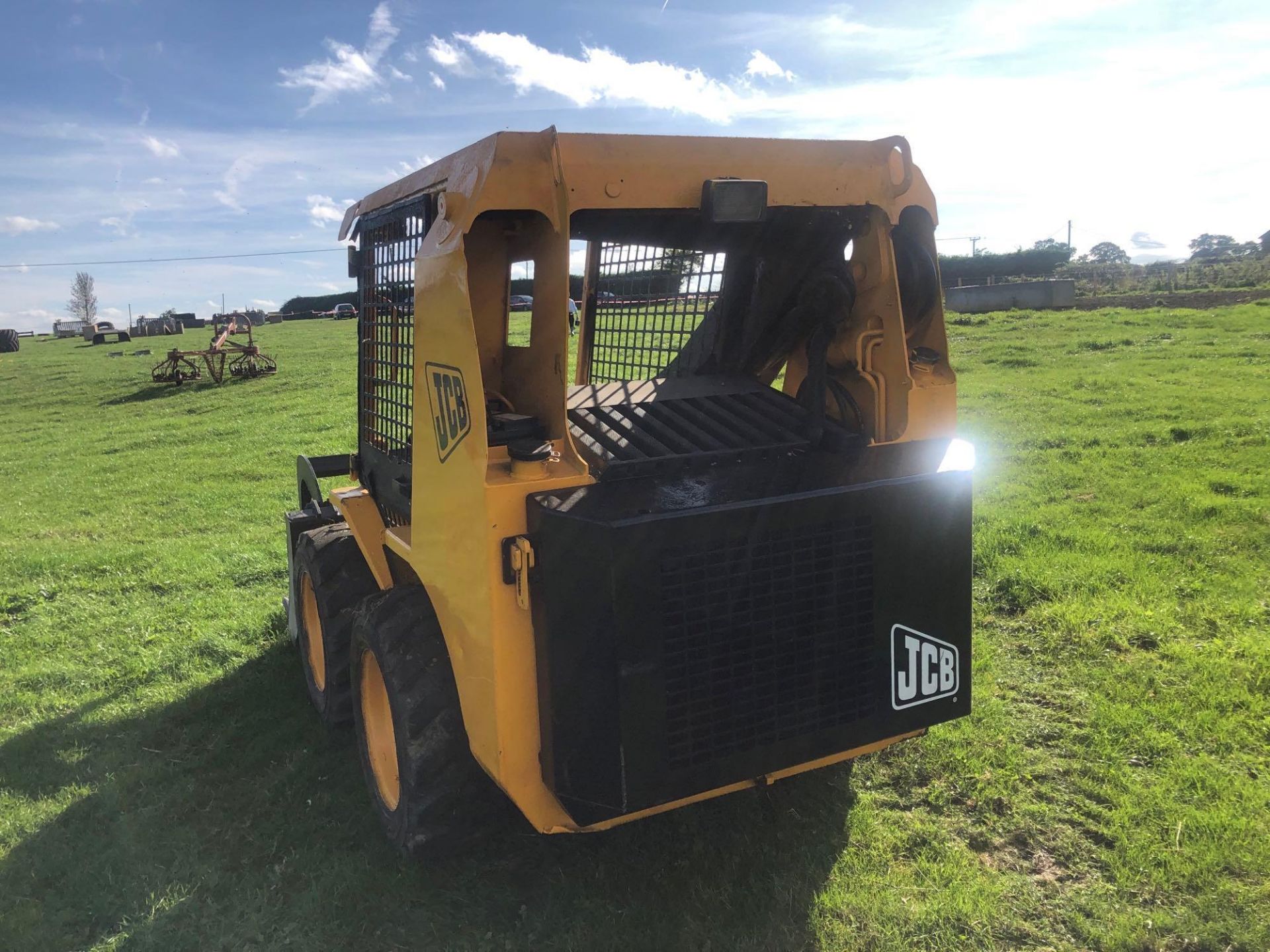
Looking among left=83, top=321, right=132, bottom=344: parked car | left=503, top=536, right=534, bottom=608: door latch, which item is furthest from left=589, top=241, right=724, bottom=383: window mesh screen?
left=83, top=321, right=132, bottom=344: parked car

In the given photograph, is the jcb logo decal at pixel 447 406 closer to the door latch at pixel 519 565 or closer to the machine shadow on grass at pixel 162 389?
the door latch at pixel 519 565

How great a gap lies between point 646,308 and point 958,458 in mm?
1718

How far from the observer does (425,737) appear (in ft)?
10.00

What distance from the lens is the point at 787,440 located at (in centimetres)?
321

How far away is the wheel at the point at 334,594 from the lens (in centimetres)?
402

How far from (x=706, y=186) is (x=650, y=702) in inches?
60.3

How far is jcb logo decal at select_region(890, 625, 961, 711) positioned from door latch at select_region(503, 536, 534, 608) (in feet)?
3.81

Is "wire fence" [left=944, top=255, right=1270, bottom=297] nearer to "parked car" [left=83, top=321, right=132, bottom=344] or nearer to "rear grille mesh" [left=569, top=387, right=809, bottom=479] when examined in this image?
"rear grille mesh" [left=569, top=387, right=809, bottom=479]

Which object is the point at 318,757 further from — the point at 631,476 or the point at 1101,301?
the point at 1101,301

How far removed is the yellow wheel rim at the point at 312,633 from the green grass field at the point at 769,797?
0.25 meters

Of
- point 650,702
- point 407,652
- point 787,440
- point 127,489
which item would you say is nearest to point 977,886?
point 650,702

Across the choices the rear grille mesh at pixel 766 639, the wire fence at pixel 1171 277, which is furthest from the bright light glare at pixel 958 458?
the wire fence at pixel 1171 277

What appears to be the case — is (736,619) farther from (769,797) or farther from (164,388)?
(164,388)

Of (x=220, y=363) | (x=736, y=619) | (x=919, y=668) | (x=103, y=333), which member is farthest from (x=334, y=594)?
(x=103, y=333)
